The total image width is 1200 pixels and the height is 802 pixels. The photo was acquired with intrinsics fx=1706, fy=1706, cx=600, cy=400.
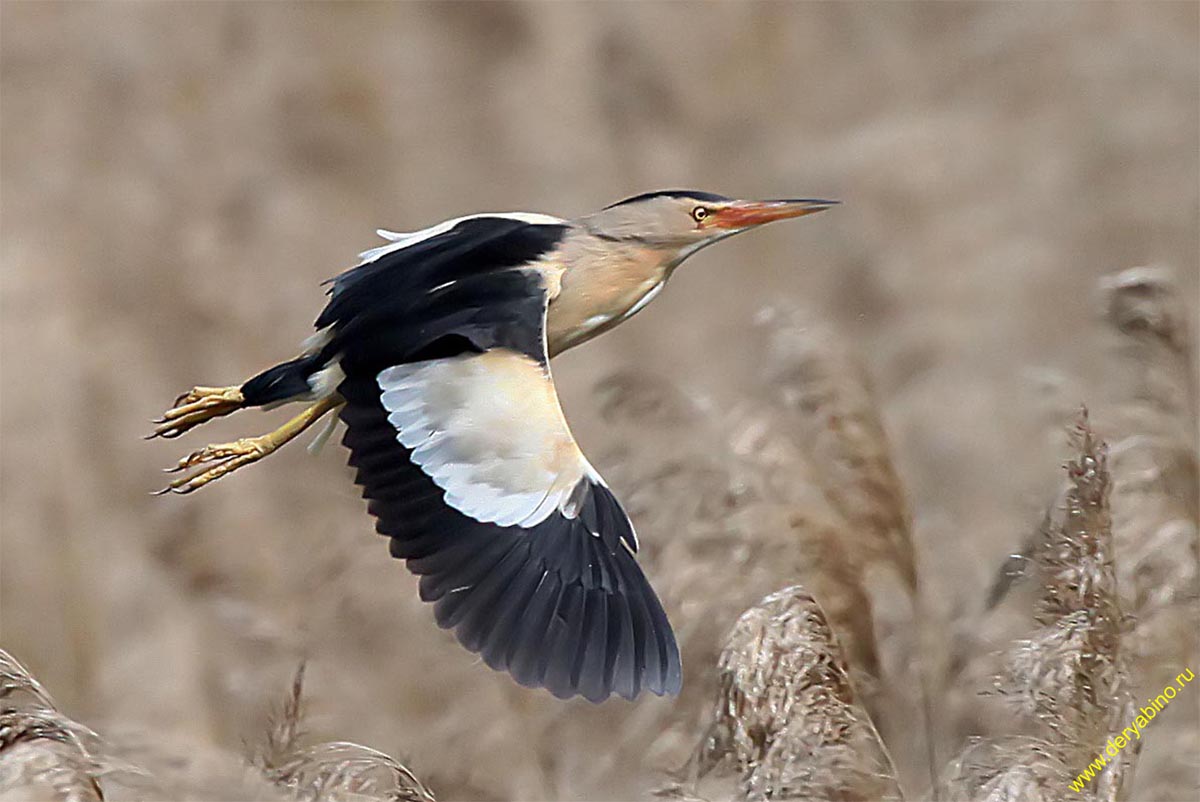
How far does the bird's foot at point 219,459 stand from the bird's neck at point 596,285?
1.04ft

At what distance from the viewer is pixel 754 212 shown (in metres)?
1.88

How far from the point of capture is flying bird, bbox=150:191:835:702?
1.43m

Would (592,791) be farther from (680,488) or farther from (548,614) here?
(548,614)

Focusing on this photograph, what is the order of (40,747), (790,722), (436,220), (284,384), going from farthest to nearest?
1. (436,220)
2. (284,384)
3. (790,722)
4. (40,747)

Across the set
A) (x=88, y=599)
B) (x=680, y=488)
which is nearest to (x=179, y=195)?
(x=88, y=599)

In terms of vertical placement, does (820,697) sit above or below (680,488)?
below

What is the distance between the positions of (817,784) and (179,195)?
2.13m

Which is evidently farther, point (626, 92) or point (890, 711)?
point (626, 92)

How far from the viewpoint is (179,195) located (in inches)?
124

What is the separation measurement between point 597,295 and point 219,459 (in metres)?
0.42

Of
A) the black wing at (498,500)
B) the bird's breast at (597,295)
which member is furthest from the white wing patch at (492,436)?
Result: the bird's breast at (597,295)

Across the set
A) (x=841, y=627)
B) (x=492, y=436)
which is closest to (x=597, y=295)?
(x=492, y=436)

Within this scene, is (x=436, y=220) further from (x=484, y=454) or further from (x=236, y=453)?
(x=484, y=454)

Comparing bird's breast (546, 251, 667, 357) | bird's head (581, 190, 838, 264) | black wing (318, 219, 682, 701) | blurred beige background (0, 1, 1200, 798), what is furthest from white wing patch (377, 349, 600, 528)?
blurred beige background (0, 1, 1200, 798)
